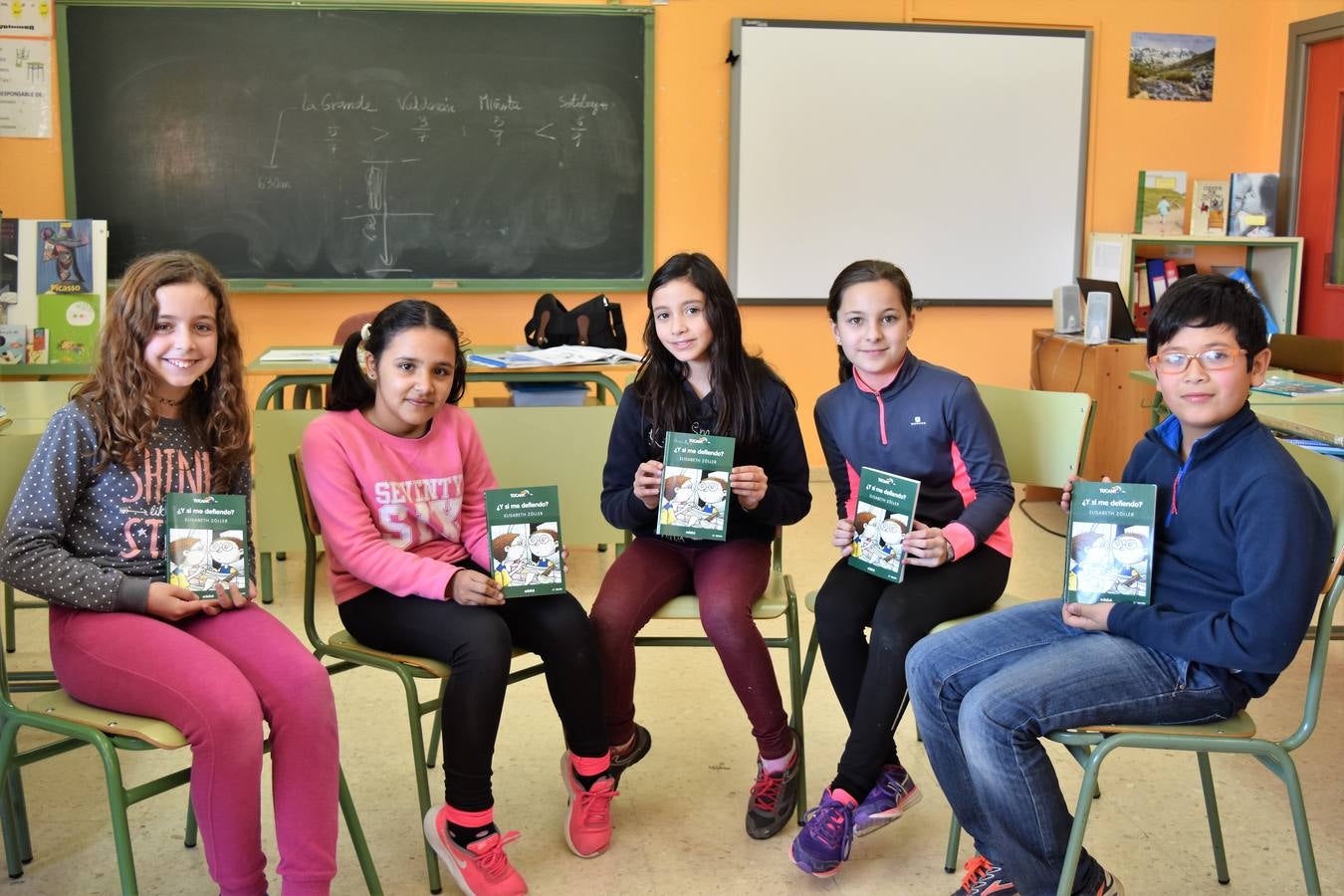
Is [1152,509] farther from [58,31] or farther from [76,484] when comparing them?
[58,31]

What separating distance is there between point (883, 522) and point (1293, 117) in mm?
4086

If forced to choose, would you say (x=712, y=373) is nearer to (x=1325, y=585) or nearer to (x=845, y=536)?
(x=845, y=536)

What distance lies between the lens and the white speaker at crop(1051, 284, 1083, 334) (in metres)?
4.81

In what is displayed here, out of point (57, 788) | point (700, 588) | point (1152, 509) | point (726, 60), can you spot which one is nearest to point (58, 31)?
point (726, 60)

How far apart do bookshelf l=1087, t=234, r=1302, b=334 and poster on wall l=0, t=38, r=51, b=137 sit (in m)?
4.13

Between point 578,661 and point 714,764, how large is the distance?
60cm

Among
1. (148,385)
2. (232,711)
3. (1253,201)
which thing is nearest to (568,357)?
(148,385)

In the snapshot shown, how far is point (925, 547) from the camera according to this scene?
2.00 m

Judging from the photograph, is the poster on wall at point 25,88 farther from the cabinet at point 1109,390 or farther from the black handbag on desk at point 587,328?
the cabinet at point 1109,390

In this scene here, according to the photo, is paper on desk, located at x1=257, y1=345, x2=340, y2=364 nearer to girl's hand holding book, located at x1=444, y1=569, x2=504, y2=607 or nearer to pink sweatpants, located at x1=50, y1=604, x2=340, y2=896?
girl's hand holding book, located at x1=444, y1=569, x2=504, y2=607

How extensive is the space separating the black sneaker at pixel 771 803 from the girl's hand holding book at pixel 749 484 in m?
0.42

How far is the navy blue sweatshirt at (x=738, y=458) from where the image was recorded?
87.4 inches

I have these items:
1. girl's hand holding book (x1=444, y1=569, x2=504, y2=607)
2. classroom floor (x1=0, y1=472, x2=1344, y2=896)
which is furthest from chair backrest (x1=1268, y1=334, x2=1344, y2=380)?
girl's hand holding book (x1=444, y1=569, x2=504, y2=607)

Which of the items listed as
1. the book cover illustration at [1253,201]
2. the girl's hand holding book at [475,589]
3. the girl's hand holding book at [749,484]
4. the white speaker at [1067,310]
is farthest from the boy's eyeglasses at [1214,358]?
the book cover illustration at [1253,201]
